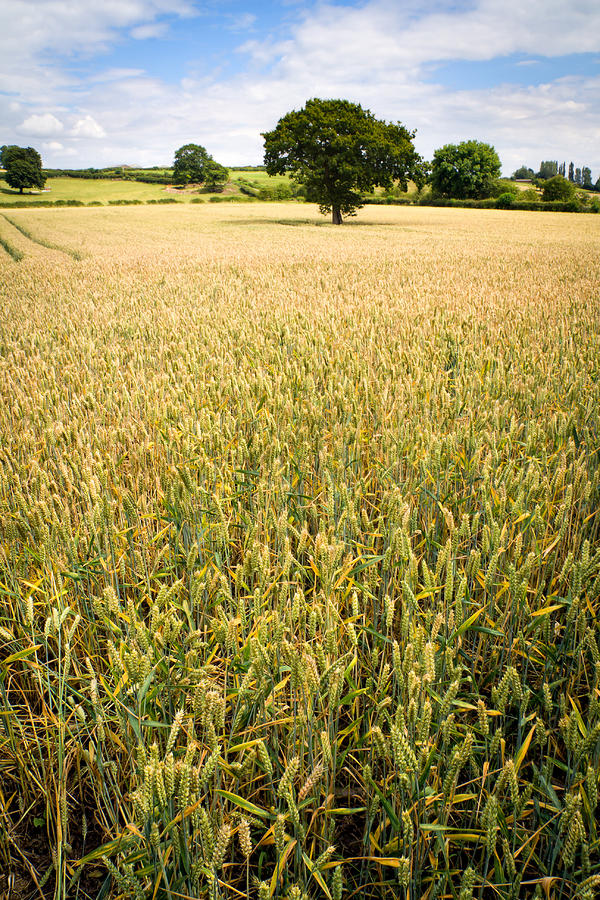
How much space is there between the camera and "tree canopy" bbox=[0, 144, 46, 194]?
69812 millimetres

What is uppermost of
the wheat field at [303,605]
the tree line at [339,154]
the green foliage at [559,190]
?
the green foliage at [559,190]

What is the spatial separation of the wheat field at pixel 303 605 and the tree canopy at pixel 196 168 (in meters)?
77.9

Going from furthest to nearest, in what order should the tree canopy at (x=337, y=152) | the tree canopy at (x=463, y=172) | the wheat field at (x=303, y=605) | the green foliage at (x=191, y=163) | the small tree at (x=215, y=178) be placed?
the green foliage at (x=191, y=163), the small tree at (x=215, y=178), the tree canopy at (x=463, y=172), the tree canopy at (x=337, y=152), the wheat field at (x=303, y=605)

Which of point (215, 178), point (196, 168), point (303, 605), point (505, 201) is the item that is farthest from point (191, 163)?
point (303, 605)

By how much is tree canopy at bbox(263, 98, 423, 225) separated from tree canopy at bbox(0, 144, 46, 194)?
2201 inches

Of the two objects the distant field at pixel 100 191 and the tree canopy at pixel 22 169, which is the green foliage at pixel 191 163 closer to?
the distant field at pixel 100 191

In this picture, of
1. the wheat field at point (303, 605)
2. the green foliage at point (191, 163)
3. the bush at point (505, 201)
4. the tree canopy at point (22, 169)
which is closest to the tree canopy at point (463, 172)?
the bush at point (505, 201)

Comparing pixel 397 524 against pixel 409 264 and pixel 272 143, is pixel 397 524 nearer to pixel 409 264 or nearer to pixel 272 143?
pixel 409 264

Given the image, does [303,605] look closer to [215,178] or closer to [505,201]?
[505,201]

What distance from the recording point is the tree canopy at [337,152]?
29531mm

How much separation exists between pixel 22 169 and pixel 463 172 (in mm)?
58336

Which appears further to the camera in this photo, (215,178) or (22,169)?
(215,178)

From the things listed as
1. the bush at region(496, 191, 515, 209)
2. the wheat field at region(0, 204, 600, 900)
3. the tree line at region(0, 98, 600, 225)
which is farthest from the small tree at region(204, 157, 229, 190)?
the wheat field at region(0, 204, 600, 900)

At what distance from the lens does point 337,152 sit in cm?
3022
